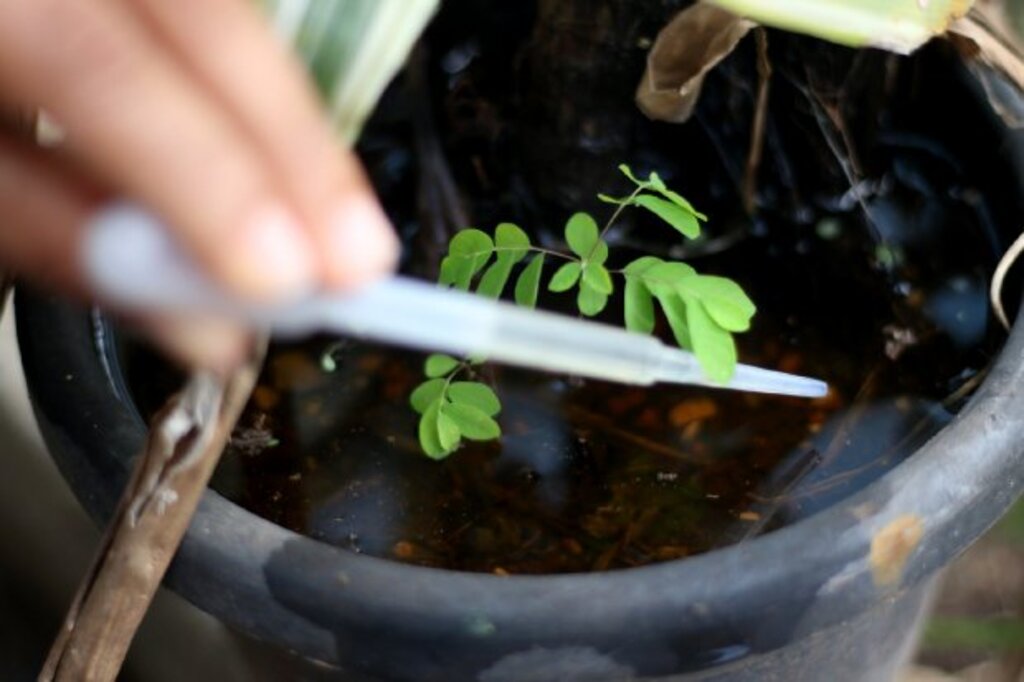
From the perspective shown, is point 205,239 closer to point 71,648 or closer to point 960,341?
point 71,648

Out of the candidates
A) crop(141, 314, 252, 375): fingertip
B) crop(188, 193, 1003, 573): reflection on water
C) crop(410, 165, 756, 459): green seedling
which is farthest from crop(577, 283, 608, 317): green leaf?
crop(141, 314, 252, 375): fingertip

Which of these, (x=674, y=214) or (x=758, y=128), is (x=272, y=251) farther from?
(x=758, y=128)

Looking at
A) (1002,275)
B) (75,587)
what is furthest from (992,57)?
(75,587)

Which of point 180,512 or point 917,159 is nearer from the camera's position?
point 180,512

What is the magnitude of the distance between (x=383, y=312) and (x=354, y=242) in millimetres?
79

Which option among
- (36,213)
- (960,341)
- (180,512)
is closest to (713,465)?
(960,341)

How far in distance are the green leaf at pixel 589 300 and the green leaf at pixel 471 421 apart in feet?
0.22

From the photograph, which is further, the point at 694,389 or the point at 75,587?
the point at 75,587

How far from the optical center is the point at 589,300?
0.62m

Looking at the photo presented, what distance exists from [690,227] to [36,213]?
0.38 meters

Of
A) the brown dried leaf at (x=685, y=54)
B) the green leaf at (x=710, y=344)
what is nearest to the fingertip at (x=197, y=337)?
the green leaf at (x=710, y=344)

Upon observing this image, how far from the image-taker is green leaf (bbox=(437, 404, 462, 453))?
24.5 inches

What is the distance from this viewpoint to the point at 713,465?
727mm

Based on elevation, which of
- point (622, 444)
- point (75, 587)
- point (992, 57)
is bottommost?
point (75, 587)
